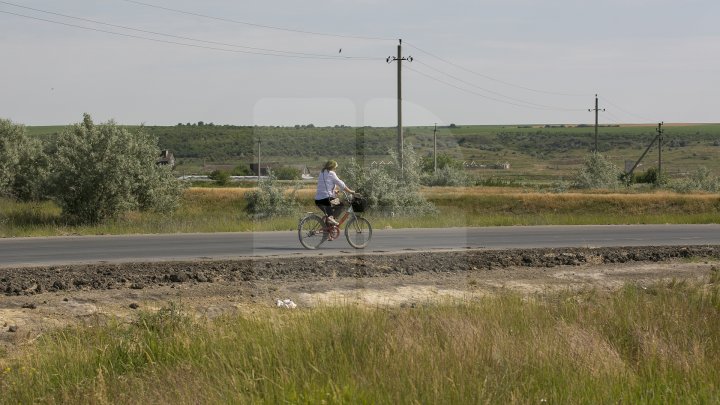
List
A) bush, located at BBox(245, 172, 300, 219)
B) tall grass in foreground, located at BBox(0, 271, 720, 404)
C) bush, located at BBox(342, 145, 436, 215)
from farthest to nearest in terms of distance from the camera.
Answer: bush, located at BBox(245, 172, 300, 219)
bush, located at BBox(342, 145, 436, 215)
tall grass in foreground, located at BBox(0, 271, 720, 404)

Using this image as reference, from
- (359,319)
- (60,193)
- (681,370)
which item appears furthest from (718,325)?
(60,193)

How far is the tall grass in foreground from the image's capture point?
6844 millimetres

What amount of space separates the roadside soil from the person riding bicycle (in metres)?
1.81

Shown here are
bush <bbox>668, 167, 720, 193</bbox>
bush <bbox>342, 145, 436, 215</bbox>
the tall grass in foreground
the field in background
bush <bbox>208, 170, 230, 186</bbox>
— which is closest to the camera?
the tall grass in foreground

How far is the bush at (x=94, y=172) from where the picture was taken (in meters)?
31.0

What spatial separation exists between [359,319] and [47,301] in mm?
5407

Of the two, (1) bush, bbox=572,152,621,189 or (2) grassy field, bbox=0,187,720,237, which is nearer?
(2) grassy field, bbox=0,187,720,237

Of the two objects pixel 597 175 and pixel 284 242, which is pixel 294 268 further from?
pixel 597 175

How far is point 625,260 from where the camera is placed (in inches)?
723

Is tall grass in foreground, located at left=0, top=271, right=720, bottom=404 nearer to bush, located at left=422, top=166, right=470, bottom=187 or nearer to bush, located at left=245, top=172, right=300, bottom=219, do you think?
bush, located at left=245, top=172, right=300, bottom=219

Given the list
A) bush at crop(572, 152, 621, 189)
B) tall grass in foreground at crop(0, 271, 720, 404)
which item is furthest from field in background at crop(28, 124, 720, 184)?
bush at crop(572, 152, 621, 189)

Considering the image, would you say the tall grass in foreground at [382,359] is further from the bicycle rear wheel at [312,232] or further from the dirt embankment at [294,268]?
the bicycle rear wheel at [312,232]

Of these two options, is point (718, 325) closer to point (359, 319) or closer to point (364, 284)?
point (359, 319)

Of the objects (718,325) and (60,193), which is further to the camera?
(60,193)
